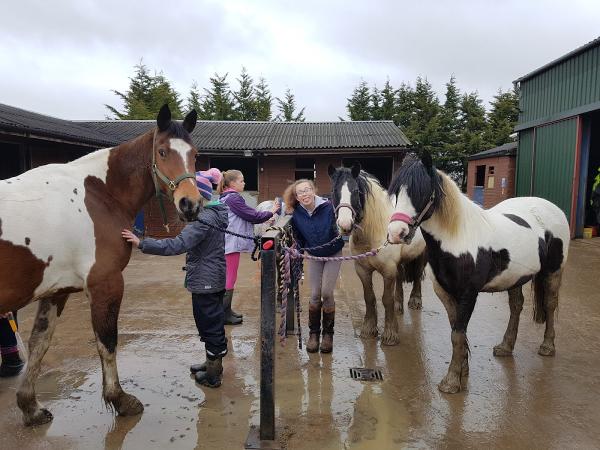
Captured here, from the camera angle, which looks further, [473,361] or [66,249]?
[473,361]

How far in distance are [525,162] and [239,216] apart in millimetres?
12237

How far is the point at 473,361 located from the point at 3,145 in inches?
404

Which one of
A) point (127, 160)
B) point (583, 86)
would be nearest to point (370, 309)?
point (127, 160)

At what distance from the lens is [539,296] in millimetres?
4004

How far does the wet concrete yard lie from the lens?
2.53m

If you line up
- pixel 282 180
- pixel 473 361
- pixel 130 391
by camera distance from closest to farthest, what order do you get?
1. pixel 130 391
2. pixel 473 361
3. pixel 282 180

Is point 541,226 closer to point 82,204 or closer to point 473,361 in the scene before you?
point 473,361

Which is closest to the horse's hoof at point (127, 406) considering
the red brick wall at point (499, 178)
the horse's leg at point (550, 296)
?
the horse's leg at point (550, 296)

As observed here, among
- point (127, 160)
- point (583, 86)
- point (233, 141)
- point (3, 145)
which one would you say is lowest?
point (127, 160)

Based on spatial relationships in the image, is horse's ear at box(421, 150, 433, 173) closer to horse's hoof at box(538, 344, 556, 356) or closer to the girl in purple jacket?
the girl in purple jacket

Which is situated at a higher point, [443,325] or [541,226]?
[541,226]

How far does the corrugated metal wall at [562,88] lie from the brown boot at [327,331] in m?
9.85

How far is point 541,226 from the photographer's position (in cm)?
378

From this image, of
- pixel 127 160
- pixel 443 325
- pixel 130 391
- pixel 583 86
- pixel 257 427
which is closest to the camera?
pixel 257 427
